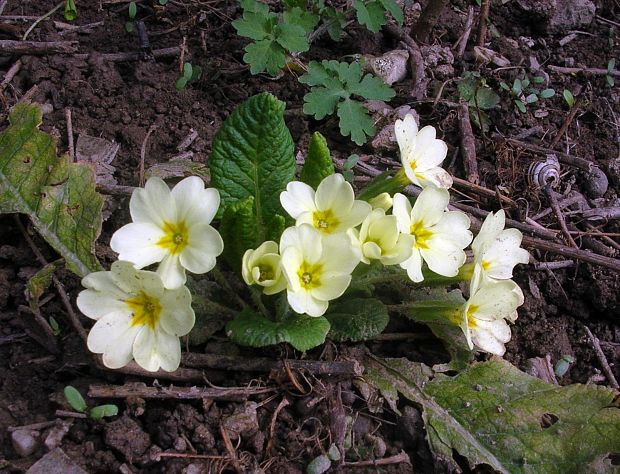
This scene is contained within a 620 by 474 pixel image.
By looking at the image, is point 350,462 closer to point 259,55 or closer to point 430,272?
point 430,272

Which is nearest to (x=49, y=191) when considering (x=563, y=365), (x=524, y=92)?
(x=563, y=365)

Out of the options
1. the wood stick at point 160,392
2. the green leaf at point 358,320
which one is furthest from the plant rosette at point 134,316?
the green leaf at point 358,320

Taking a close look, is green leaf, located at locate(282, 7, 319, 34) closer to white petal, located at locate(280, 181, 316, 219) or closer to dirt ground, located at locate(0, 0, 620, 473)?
dirt ground, located at locate(0, 0, 620, 473)

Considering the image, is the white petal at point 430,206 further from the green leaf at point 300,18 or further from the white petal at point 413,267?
the green leaf at point 300,18

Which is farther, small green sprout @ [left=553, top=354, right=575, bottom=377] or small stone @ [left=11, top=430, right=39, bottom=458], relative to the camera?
small green sprout @ [left=553, top=354, right=575, bottom=377]

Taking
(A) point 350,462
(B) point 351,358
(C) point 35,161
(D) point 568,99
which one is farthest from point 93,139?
(D) point 568,99

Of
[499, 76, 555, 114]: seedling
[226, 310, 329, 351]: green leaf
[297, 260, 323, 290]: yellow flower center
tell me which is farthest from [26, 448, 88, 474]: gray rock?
[499, 76, 555, 114]: seedling

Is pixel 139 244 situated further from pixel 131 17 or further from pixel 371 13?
pixel 131 17
